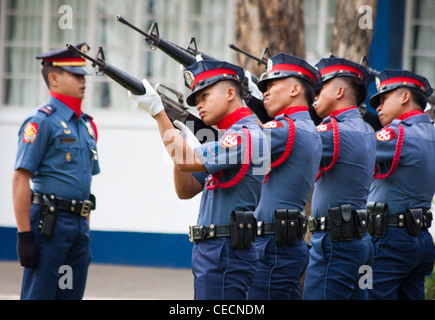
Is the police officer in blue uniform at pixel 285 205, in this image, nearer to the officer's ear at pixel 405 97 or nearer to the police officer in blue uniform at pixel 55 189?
the officer's ear at pixel 405 97

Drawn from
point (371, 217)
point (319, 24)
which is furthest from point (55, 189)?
point (319, 24)

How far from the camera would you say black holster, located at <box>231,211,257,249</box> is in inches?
151

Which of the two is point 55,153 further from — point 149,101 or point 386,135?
point 386,135

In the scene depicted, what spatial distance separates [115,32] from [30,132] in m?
4.13

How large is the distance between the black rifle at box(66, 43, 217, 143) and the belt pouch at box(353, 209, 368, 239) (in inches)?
43.2

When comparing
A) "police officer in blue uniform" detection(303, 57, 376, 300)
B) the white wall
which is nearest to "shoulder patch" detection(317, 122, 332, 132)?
"police officer in blue uniform" detection(303, 57, 376, 300)

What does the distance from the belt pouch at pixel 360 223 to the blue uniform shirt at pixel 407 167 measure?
1.68 ft

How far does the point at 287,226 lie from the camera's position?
13.7 ft

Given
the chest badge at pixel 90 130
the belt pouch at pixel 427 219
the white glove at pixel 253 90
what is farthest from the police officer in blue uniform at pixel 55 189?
the belt pouch at pixel 427 219

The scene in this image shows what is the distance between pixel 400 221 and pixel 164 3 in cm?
472

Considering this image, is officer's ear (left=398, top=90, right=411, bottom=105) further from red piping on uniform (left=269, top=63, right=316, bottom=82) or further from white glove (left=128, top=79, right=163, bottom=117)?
white glove (left=128, top=79, right=163, bottom=117)

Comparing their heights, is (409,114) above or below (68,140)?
above

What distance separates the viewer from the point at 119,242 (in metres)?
8.34

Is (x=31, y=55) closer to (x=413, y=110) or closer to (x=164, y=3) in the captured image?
(x=164, y=3)
